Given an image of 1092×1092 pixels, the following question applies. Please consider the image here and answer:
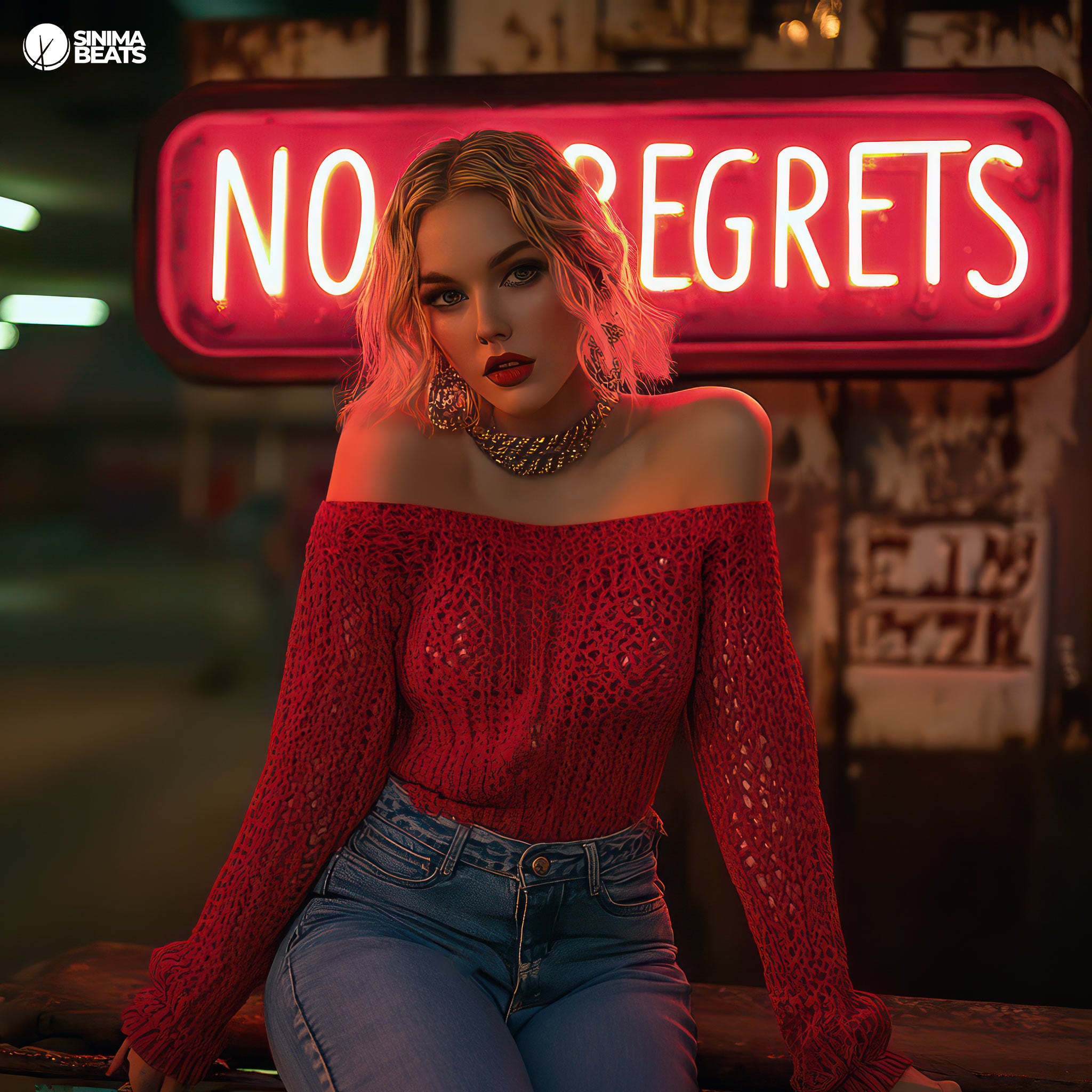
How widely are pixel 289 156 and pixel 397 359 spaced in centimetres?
115

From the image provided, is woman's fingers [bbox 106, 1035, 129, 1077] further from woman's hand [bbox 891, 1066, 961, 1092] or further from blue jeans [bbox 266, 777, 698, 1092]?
woman's hand [bbox 891, 1066, 961, 1092]

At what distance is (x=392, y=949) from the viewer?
108 centimetres

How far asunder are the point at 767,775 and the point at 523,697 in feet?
1.06

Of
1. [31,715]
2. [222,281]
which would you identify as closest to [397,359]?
[222,281]

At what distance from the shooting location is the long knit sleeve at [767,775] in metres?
1.15

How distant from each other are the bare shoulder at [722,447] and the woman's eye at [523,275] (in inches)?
10.5

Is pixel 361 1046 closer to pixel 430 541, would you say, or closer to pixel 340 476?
pixel 430 541

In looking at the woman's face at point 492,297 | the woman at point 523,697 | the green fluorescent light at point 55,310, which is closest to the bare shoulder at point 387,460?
the woman at point 523,697

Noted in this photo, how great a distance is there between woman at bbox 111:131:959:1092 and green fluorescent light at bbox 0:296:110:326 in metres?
1.47

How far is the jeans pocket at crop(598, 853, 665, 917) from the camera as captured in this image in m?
1.17

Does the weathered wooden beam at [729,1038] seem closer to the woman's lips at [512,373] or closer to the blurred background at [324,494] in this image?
the blurred background at [324,494]

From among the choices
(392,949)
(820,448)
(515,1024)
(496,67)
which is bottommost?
(515,1024)

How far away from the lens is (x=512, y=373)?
3.91 feet

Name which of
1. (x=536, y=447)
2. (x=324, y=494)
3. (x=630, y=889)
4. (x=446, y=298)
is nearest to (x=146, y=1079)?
(x=630, y=889)
